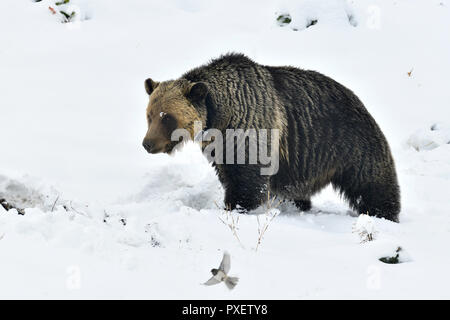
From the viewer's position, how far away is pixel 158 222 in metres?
4.52

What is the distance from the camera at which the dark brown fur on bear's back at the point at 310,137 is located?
580cm

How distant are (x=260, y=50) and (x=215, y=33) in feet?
3.41

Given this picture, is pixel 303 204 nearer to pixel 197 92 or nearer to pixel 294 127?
pixel 294 127

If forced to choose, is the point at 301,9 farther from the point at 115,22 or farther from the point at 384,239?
the point at 384,239

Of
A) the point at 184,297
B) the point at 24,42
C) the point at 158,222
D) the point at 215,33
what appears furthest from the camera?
the point at 215,33

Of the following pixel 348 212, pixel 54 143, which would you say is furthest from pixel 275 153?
pixel 54 143

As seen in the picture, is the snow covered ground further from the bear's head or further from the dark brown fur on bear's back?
the bear's head

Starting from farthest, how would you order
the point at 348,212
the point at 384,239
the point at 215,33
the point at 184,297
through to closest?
the point at 215,33, the point at 348,212, the point at 384,239, the point at 184,297

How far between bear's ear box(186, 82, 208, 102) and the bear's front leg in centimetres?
72

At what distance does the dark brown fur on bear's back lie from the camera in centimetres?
580

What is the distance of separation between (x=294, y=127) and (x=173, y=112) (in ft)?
4.25

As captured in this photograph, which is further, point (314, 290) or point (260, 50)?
point (260, 50)

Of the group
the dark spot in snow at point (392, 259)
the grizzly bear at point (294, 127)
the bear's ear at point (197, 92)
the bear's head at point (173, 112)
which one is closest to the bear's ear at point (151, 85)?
the grizzly bear at point (294, 127)

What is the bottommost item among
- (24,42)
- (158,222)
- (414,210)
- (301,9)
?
(414,210)
